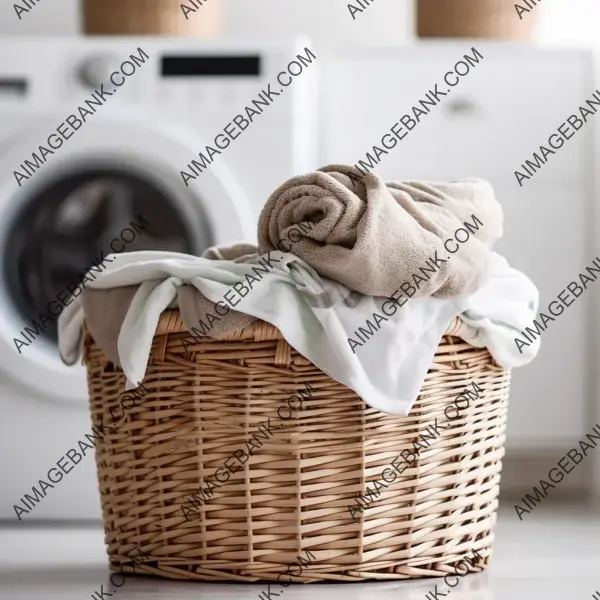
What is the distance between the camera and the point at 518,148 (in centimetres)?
216

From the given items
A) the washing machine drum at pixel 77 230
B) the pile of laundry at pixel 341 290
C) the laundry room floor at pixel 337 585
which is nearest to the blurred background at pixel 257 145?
the washing machine drum at pixel 77 230

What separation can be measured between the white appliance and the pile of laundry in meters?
0.94

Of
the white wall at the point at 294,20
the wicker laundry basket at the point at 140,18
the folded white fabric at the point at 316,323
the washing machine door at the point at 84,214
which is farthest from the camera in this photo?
the white wall at the point at 294,20

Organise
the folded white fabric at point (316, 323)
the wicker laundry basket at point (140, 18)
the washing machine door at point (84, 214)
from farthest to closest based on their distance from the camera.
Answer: the wicker laundry basket at point (140, 18)
the washing machine door at point (84, 214)
the folded white fabric at point (316, 323)

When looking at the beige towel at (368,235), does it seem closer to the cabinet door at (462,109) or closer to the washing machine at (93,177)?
the washing machine at (93,177)

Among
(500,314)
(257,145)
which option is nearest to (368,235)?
(500,314)

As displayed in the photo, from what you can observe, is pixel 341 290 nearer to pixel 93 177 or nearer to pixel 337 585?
pixel 337 585

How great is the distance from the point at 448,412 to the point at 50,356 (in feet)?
2.78

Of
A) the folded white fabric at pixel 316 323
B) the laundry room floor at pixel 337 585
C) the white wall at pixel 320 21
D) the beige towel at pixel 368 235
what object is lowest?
the laundry room floor at pixel 337 585

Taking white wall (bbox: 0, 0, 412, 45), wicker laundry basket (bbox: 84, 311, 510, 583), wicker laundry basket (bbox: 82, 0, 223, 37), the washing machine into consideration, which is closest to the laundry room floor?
wicker laundry basket (bbox: 84, 311, 510, 583)

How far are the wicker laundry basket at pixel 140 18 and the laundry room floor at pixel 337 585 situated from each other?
0.95 m

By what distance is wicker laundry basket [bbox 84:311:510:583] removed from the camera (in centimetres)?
116

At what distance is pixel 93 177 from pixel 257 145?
29 centimetres

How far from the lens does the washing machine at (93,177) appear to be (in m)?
→ 1.83
